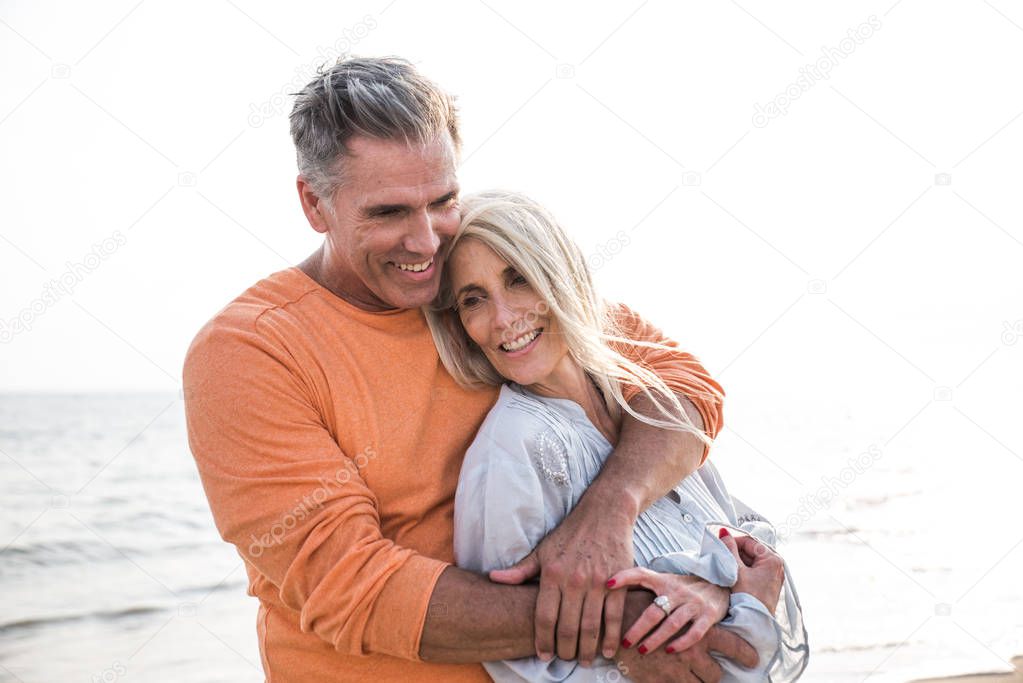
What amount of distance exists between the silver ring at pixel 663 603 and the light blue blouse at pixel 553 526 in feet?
0.33

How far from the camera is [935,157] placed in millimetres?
13289

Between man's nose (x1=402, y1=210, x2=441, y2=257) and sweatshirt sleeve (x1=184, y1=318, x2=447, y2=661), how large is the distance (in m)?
0.37

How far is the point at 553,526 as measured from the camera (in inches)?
82.2

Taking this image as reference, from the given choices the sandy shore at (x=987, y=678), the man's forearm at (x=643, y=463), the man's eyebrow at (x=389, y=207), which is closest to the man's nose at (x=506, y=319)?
the man's eyebrow at (x=389, y=207)

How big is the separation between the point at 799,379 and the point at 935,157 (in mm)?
4002

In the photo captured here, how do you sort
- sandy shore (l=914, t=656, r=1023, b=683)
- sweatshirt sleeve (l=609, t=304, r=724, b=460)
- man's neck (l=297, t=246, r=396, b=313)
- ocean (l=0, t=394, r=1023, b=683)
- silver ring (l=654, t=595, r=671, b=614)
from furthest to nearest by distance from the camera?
Result: ocean (l=0, t=394, r=1023, b=683) < sandy shore (l=914, t=656, r=1023, b=683) < sweatshirt sleeve (l=609, t=304, r=724, b=460) < man's neck (l=297, t=246, r=396, b=313) < silver ring (l=654, t=595, r=671, b=614)

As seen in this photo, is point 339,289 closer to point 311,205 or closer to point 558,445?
point 311,205

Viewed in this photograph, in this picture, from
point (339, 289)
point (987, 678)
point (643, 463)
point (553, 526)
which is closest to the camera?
point (553, 526)

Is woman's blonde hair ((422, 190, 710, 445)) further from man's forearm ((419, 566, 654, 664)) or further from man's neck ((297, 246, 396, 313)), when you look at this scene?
man's forearm ((419, 566, 654, 664))

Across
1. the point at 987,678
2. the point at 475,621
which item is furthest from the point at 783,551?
the point at 475,621

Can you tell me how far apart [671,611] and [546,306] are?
69 centimetres

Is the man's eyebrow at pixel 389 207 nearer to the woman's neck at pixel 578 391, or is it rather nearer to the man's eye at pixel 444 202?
the man's eye at pixel 444 202

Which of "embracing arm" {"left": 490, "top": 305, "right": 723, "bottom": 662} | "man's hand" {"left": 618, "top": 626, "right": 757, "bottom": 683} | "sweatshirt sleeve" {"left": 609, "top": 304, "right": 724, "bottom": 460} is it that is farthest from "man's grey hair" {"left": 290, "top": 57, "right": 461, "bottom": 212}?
"man's hand" {"left": 618, "top": 626, "right": 757, "bottom": 683}

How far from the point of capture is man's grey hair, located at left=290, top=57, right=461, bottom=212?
214 cm
